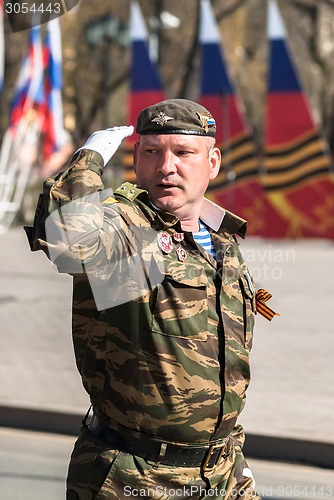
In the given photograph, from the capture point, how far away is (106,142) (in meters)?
2.66

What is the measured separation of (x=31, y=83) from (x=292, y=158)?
6.28 meters

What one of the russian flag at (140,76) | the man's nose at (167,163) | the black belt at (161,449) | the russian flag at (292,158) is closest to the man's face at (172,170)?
the man's nose at (167,163)

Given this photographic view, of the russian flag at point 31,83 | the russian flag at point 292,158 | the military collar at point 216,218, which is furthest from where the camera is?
the russian flag at point 31,83

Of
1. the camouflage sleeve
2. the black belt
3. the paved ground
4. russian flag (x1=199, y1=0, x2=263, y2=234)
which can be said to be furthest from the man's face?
russian flag (x1=199, y1=0, x2=263, y2=234)

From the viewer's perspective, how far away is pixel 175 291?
8.82 feet

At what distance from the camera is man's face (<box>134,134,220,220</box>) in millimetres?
2697

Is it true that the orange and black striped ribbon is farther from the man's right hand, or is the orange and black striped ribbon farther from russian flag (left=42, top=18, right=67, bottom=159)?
russian flag (left=42, top=18, right=67, bottom=159)

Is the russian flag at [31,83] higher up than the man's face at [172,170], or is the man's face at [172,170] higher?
the man's face at [172,170]

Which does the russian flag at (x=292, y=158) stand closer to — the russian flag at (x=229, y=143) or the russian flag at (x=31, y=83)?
the russian flag at (x=229, y=143)

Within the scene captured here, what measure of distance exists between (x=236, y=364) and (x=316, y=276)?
43.5 ft

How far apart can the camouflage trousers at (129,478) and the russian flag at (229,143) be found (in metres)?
19.7

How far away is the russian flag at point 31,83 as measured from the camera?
77.7 feet

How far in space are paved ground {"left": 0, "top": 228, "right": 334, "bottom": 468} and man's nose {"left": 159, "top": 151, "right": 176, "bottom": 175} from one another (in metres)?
3.08

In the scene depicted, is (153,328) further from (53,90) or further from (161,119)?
(53,90)
